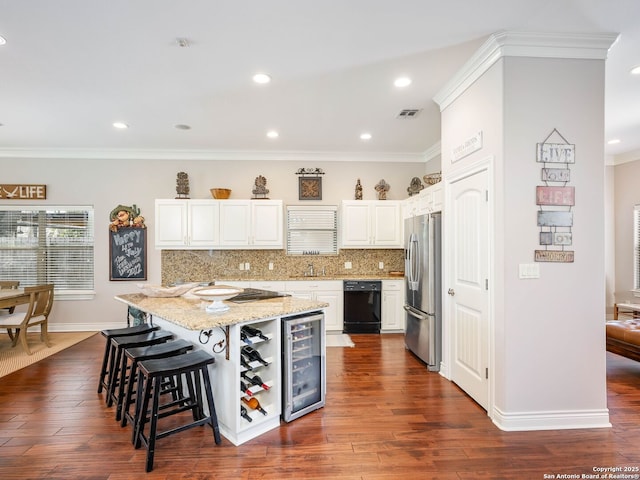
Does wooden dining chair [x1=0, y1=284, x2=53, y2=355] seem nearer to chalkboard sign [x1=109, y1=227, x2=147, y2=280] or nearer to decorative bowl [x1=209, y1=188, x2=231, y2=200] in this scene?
chalkboard sign [x1=109, y1=227, x2=147, y2=280]

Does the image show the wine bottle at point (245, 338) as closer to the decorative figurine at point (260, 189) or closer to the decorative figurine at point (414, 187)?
the decorative figurine at point (260, 189)

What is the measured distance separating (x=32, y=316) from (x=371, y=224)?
493 centimetres

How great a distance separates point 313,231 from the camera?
6027mm

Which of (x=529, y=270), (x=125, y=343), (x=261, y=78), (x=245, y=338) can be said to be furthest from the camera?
(x=261, y=78)

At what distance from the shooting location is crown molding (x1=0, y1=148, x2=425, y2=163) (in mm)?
5664

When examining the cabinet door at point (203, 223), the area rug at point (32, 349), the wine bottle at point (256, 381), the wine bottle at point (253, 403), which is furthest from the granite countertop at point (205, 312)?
the cabinet door at point (203, 223)

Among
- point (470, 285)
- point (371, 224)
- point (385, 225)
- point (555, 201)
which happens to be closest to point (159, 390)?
point (470, 285)

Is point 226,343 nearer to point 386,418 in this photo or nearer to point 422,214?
point 386,418

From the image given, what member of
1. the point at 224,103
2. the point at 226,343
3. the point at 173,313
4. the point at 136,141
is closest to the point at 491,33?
the point at 224,103

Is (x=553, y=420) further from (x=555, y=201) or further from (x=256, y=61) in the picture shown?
(x=256, y=61)

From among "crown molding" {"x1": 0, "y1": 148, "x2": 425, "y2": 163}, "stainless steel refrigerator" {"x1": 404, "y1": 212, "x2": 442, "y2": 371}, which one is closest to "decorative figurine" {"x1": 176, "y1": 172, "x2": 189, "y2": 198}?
"crown molding" {"x1": 0, "y1": 148, "x2": 425, "y2": 163}

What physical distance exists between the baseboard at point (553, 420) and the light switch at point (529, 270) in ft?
3.39

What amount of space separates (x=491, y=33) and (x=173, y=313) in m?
3.12

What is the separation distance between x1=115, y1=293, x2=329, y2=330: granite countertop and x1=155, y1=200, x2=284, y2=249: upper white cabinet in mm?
2180
